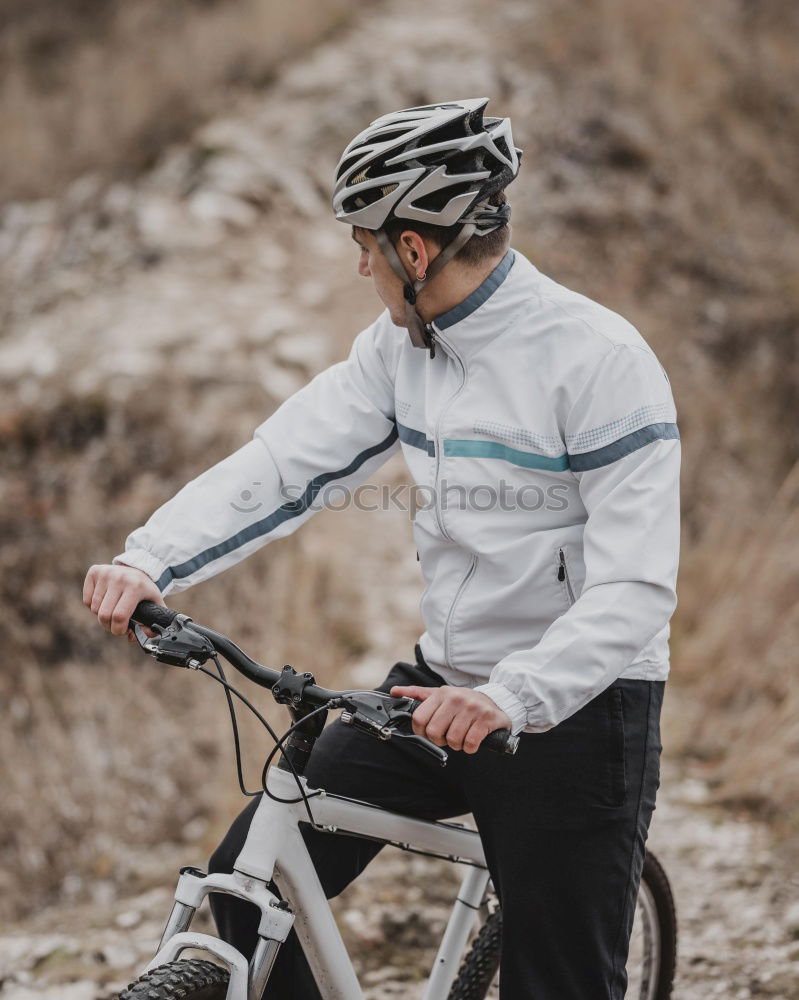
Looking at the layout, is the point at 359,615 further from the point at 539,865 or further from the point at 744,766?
the point at 539,865

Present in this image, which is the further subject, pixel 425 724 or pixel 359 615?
pixel 359 615

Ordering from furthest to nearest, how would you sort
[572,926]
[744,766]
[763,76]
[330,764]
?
[763,76]
[744,766]
[330,764]
[572,926]

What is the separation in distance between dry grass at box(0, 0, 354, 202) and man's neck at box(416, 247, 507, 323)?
7.16 metres

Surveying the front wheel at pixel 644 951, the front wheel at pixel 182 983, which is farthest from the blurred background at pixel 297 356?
the front wheel at pixel 182 983

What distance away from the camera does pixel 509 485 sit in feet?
6.23

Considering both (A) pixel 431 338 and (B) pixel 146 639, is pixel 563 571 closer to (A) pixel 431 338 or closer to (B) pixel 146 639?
(A) pixel 431 338

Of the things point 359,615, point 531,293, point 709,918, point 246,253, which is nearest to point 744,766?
point 709,918

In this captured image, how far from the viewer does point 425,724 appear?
5.29 feet

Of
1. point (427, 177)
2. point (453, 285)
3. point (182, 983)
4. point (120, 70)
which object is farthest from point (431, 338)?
point (120, 70)

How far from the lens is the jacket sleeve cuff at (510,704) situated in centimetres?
162

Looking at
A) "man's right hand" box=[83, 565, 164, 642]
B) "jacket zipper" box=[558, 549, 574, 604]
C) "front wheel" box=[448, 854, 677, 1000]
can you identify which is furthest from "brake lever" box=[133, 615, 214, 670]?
"front wheel" box=[448, 854, 677, 1000]

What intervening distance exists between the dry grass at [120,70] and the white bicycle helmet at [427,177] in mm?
7032

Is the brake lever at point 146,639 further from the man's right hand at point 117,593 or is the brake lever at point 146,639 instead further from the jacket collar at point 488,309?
the jacket collar at point 488,309

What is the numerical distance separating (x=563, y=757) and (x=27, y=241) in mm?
7552
